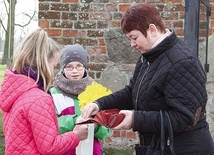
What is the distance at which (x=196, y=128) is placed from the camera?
251 cm

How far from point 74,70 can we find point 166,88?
1.45 m

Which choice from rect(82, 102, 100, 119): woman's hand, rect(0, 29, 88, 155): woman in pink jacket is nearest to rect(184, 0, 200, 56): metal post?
rect(82, 102, 100, 119): woman's hand

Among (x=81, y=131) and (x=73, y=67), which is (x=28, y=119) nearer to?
(x=81, y=131)

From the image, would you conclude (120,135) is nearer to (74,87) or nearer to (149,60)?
(74,87)

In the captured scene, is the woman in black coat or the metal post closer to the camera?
the woman in black coat

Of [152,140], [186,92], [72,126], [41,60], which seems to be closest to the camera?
[186,92]

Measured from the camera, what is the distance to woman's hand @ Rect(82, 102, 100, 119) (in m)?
2.76

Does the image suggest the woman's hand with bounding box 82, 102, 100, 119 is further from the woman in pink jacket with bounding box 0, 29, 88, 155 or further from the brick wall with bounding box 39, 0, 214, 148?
the brick wall with bounding box 39, 0, 214, 148

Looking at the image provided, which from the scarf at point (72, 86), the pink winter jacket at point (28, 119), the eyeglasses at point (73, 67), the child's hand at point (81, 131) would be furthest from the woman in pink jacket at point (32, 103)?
the eyeglasses at point (73, 67)

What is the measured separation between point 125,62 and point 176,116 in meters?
2.67

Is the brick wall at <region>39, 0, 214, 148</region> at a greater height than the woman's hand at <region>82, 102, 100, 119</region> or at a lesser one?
greater

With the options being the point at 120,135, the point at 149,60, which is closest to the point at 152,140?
the point at 149,60

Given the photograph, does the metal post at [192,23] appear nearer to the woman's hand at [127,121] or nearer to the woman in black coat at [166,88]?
the woman in black coat at [166,88]

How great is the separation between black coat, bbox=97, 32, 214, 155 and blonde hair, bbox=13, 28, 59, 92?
1.85ft
